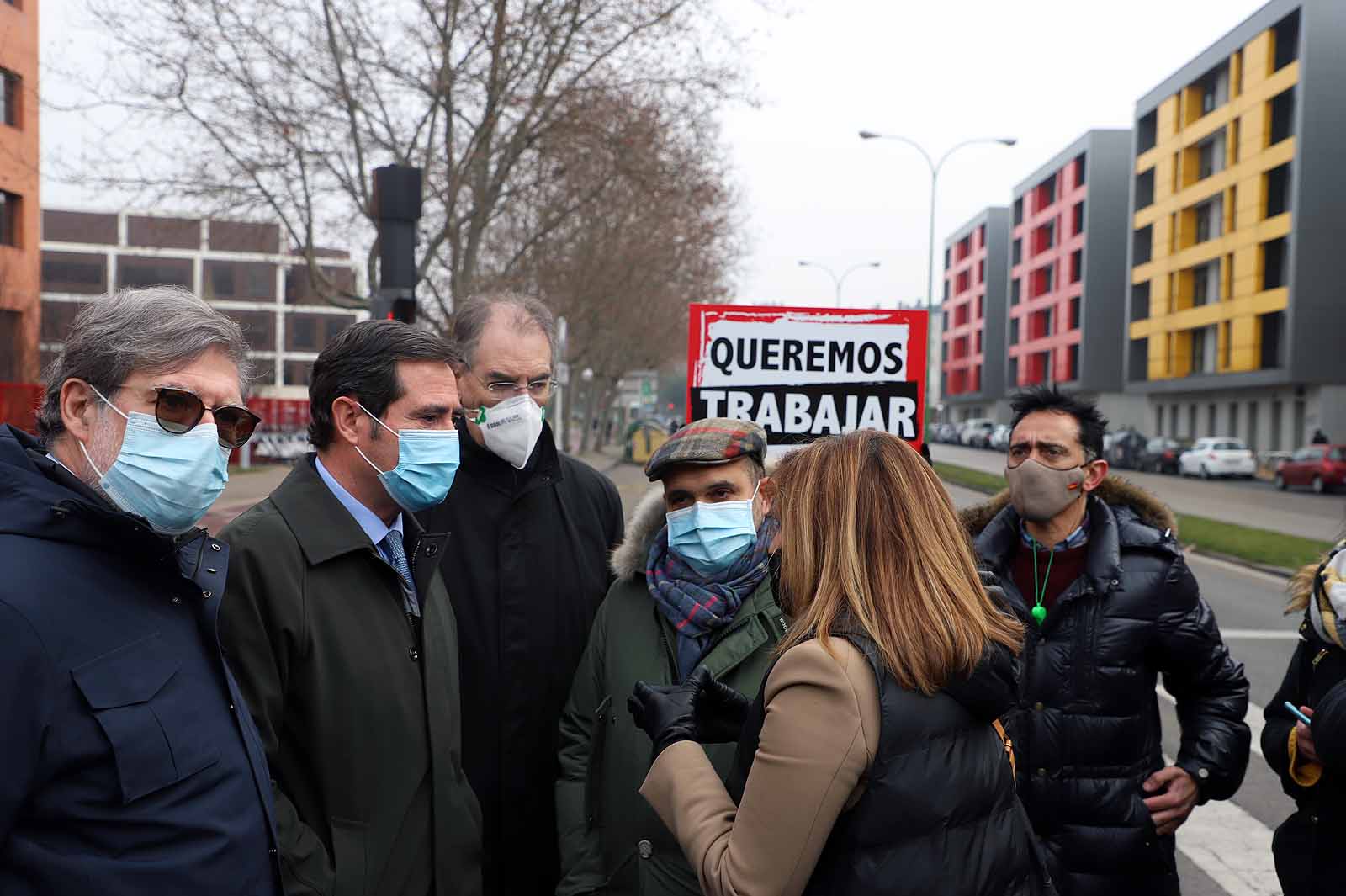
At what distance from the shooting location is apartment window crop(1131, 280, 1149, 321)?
59812 millimetres

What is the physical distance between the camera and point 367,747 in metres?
2.37

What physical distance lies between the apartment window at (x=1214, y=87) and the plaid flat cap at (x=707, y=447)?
5542 cm

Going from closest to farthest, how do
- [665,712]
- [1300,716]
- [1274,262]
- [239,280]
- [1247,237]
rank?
[665,712] → [1300,716] → [1274,262] → [1247,237] → [239,280]

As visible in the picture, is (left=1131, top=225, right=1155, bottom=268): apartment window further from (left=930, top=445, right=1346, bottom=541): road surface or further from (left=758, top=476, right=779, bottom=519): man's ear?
(left=758, top=476, right=779, bottom=519): man's ear

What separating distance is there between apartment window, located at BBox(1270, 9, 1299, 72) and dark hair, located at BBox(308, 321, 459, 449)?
51027 mm

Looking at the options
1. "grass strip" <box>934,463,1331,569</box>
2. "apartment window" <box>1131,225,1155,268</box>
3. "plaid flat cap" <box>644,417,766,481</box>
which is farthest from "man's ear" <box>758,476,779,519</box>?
"apartment window" <box>1131,225,1155,268</box>

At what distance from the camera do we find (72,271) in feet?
234

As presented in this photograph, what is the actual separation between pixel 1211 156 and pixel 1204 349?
9.28 metres

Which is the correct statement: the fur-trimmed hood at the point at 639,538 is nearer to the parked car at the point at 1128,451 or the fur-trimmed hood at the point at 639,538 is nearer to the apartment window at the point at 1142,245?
the parked car at the point at 1128,451

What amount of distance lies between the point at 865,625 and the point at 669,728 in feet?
1.56

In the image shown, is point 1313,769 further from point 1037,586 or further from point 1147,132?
point 1147,132

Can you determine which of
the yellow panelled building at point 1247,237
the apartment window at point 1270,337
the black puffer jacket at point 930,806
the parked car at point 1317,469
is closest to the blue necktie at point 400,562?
the black puffer jacket at point 930,806

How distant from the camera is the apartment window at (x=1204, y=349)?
51750 millimetres

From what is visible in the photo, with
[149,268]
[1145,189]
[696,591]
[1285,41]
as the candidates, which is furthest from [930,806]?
[149,268]
